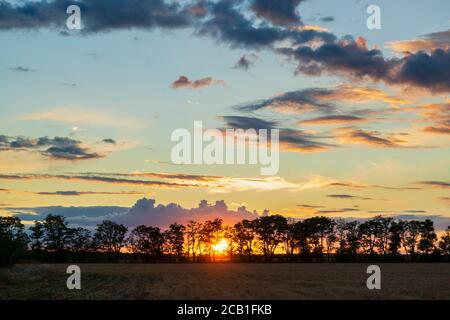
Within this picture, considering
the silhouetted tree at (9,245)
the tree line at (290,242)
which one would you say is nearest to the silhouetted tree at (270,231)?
the tree line at (290,242)

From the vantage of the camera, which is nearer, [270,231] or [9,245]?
[9,245]

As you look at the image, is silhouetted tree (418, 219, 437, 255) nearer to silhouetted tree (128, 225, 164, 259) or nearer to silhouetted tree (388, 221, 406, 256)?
silhouetted tree (388, 221, 406, 256)

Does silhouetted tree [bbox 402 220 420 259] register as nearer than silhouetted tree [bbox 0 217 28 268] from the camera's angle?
No

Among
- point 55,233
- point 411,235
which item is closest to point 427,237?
point 411,235

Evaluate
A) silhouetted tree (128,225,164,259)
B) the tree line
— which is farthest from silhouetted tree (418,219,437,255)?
silhouetted tree (128,225,164,259)

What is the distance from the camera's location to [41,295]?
3912 centimetres

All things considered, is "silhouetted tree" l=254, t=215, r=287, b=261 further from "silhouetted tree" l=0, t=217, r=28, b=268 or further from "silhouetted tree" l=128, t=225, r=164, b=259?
"silhouetted tree" l=0, t=217, r=28, b=268

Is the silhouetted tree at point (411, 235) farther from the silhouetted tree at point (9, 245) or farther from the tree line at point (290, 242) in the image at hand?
the silhouetted tree at point (9, 245)

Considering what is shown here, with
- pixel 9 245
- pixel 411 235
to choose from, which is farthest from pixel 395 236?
pixel 9 245

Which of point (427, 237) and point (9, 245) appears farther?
point (427, 237)

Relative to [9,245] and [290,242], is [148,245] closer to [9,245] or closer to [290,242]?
[290,242]

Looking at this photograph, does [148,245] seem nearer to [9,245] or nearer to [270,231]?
[270,231]

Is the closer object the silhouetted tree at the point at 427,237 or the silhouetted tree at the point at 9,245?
the silhouetted tree at the point at 9,245
